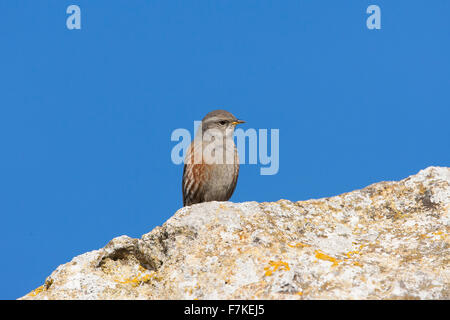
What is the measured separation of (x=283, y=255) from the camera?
16.9 feet

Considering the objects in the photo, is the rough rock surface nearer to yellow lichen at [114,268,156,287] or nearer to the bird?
yellow lichen at [114,268,156,287]

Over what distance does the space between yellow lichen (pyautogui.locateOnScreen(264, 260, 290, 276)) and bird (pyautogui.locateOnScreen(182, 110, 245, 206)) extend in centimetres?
468

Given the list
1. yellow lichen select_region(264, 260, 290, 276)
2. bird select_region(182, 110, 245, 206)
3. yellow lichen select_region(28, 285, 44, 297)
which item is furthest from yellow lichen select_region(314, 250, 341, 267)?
bird select_region(182, 110, 245, 206)

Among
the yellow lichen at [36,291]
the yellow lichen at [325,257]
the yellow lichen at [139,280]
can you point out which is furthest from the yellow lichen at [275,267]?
the yellow lichen at [36,291]

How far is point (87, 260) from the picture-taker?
561 cm

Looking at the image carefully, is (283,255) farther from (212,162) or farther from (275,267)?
(212,162)

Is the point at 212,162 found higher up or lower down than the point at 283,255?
higher up

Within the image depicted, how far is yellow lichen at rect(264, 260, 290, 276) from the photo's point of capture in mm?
4926

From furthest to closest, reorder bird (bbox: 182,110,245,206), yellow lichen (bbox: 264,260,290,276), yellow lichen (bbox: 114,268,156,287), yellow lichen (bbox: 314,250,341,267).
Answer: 1. bird (bbox: 182,110,245,206)
2. yellow lichen (bbox: 114,268,156,287)
3. yellow lichen (bbox: 314,250,341,267)
4. yellow lichen (bbox: 264,260,290,276)

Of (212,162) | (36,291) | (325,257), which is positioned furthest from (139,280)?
(212,162)

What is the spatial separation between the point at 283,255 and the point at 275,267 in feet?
0.70

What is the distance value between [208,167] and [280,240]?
168 inches
